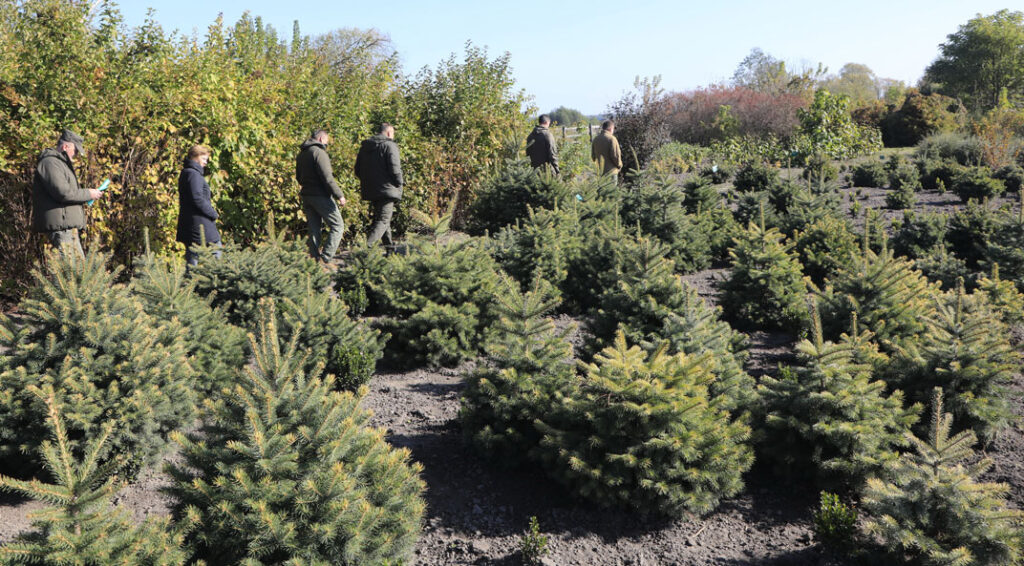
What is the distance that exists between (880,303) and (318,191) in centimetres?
634

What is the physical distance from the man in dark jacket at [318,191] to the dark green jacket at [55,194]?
8.09ft

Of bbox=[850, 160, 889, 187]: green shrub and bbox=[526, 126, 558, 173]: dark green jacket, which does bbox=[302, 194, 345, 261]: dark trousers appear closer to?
bbox=[526, 126, 558, 173]: dark green jacket

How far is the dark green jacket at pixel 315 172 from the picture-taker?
26.8ft

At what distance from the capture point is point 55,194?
6.32 meters

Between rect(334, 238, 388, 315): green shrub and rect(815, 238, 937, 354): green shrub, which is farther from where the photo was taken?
rect(334, 238, 388, 315): green shrub

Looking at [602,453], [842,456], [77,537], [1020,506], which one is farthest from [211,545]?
[1020,506]

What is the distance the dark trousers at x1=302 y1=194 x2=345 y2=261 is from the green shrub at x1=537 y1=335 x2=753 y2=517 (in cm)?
552

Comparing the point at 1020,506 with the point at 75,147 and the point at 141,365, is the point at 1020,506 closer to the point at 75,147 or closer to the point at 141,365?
the point at 141,365

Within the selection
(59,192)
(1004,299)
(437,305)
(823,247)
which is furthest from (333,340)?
(823,247)

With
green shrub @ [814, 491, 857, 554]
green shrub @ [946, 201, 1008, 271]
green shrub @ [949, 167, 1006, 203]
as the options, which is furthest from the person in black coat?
green shrub @ [949, 167, 1006, 203]

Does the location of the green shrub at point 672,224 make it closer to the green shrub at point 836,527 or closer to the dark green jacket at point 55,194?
the green shrub at point 836,527

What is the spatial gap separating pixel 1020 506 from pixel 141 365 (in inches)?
199

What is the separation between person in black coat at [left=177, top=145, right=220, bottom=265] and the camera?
7.04m

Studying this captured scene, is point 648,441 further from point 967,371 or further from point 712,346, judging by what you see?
point 967,371
